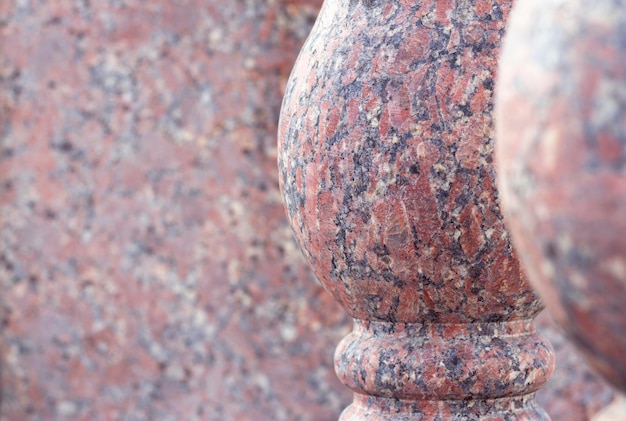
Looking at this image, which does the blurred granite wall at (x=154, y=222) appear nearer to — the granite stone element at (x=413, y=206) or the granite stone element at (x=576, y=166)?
the granite stone element at (x=413, y=206)

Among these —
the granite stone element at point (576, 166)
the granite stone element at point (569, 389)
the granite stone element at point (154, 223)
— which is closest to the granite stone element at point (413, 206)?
the granite stone element at point (576, 166)

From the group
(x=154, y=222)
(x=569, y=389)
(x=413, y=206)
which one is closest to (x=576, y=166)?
(x=413, y=206)

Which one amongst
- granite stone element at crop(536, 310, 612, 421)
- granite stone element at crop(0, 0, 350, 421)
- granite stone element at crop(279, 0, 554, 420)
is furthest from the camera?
granite stone element at crop(0, 0, 350, 421)

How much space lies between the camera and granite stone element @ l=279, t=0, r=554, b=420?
104cm

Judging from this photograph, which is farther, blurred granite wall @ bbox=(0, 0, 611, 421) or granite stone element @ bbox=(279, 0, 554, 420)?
blurred granite wall @ bbox=(0, 0, 611, 421)

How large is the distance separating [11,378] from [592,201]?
2.84m

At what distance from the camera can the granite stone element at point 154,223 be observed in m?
2.82

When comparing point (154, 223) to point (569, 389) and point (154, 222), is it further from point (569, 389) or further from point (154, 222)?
point (569, 389)

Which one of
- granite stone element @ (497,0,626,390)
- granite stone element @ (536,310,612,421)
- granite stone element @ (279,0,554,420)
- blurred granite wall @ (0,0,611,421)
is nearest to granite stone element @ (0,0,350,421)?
blurred granite wall @ (0,0,611,421)

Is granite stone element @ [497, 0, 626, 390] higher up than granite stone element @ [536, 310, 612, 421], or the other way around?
granite stone element @ [497, 0, 626, 390]

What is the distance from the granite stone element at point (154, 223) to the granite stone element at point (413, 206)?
1.63m

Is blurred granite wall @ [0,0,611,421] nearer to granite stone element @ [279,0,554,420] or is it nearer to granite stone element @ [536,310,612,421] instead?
granite stone element @ [536,310,612,421]

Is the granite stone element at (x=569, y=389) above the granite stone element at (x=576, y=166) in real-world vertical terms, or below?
below

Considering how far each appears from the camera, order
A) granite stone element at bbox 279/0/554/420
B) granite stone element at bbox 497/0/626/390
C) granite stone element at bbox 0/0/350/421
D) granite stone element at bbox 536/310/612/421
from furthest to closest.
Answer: granite stone element at bbox 0/0/350/421, granite stone element at bbox 536/310/612/421, granite stone element at bbox 279/0/554/420, granite stone element at bbox 497/0/626/390
